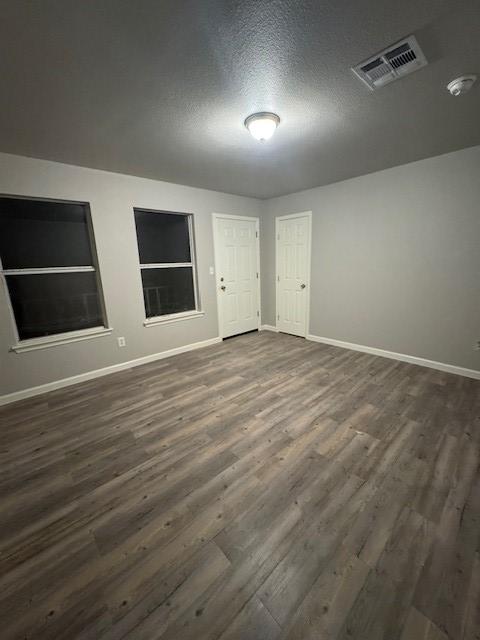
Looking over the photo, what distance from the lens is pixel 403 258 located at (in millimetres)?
3348

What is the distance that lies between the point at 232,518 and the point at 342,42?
2.66m

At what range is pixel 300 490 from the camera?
1622 millimetres

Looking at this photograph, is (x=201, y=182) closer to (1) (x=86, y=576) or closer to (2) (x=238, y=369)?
(2) (x=238, y=369)

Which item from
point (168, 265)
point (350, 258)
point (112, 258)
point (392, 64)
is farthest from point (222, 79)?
point (350, 258)

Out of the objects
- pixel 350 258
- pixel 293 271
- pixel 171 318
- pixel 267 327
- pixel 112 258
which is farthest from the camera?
pixel 267 327

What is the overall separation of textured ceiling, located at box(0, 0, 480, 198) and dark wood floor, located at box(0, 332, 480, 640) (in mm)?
2523

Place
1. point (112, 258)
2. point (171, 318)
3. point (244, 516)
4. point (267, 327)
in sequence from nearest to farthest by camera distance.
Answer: point (244, 516) → point (112, 258) → point (171, 318) → point (267, 327)

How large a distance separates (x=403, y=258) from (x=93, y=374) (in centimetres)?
432

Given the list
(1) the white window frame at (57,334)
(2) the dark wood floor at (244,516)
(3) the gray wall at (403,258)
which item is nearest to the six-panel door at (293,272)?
(3) the gray wall at (403,258)

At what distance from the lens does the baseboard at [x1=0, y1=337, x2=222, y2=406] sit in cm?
283

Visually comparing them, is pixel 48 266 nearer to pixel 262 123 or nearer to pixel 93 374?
pixel 93 374

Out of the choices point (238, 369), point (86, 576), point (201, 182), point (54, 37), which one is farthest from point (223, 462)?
point (201, 182)

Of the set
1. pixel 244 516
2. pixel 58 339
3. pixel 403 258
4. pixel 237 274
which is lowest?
pixel 244 516

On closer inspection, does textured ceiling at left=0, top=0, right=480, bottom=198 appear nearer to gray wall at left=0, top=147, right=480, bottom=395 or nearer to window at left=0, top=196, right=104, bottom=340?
gray wall at left=0, top=147, right=480, bottom=395
